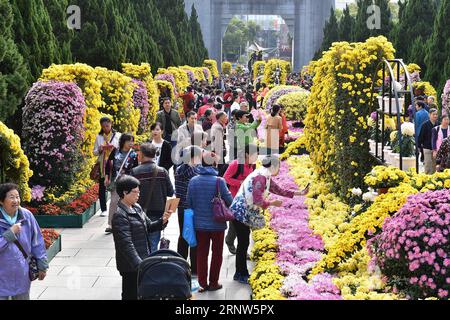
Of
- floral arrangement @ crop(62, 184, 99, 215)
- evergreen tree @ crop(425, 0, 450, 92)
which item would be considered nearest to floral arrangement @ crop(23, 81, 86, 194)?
floral arrangement @ crop(62, 184, 99, 215)

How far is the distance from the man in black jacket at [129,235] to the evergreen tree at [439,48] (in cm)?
2075

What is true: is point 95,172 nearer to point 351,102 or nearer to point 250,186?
point 250,186

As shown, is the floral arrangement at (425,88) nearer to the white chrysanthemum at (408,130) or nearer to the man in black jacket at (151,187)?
the white chrysanthemum at (408,130)

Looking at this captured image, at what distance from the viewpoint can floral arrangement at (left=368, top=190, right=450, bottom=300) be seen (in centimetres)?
666

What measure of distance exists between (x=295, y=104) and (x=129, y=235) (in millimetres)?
19371

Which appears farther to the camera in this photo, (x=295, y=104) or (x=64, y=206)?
(x=295, y=104)

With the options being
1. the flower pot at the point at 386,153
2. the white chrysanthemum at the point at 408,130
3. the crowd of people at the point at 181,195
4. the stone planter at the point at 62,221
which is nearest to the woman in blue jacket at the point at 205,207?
the crowd of people at the point at 181,195

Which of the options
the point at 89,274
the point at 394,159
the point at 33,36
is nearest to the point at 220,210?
the point at 89,274

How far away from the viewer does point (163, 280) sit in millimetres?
5695

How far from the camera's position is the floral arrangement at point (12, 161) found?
8945mm

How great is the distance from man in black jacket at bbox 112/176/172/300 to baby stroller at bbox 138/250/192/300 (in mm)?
588

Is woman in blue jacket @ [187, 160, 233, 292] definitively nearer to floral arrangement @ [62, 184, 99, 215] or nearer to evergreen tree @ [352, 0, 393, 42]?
floral arrangement @ [62, 184, 99, 215]

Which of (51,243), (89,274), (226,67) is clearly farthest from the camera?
(226,67)
